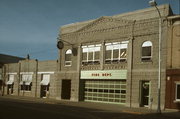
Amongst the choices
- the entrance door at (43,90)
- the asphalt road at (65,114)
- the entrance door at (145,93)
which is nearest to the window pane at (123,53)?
the entrance door at (145,93)

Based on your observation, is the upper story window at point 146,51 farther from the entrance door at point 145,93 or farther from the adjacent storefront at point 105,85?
the adjacent storefront at point 105,85

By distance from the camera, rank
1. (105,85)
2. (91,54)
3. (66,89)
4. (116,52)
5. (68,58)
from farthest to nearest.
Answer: (66,89), (68,58), (91,54), (105,85), (116,52)

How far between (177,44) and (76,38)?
14385 millimetres

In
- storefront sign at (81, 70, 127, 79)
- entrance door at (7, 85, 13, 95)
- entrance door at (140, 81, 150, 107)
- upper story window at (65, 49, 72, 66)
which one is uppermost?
upper story window at (65, 49, 72, 66)

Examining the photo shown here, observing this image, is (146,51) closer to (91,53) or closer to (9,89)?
(91,53)

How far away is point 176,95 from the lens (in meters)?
26.0

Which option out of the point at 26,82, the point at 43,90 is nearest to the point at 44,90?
the point at 43,90

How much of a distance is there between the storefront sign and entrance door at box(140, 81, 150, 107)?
231 cm

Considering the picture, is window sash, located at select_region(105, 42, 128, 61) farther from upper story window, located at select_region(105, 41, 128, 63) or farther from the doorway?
the doorway

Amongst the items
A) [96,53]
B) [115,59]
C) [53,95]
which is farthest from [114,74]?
[53,95]

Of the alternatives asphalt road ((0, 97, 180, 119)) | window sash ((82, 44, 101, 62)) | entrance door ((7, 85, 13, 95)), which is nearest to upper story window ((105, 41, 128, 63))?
window sash ((82, 44, 101, 62))

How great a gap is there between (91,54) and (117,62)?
431 centimetres

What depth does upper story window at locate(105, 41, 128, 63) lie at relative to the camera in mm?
31125

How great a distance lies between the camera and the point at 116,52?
1257 inches
